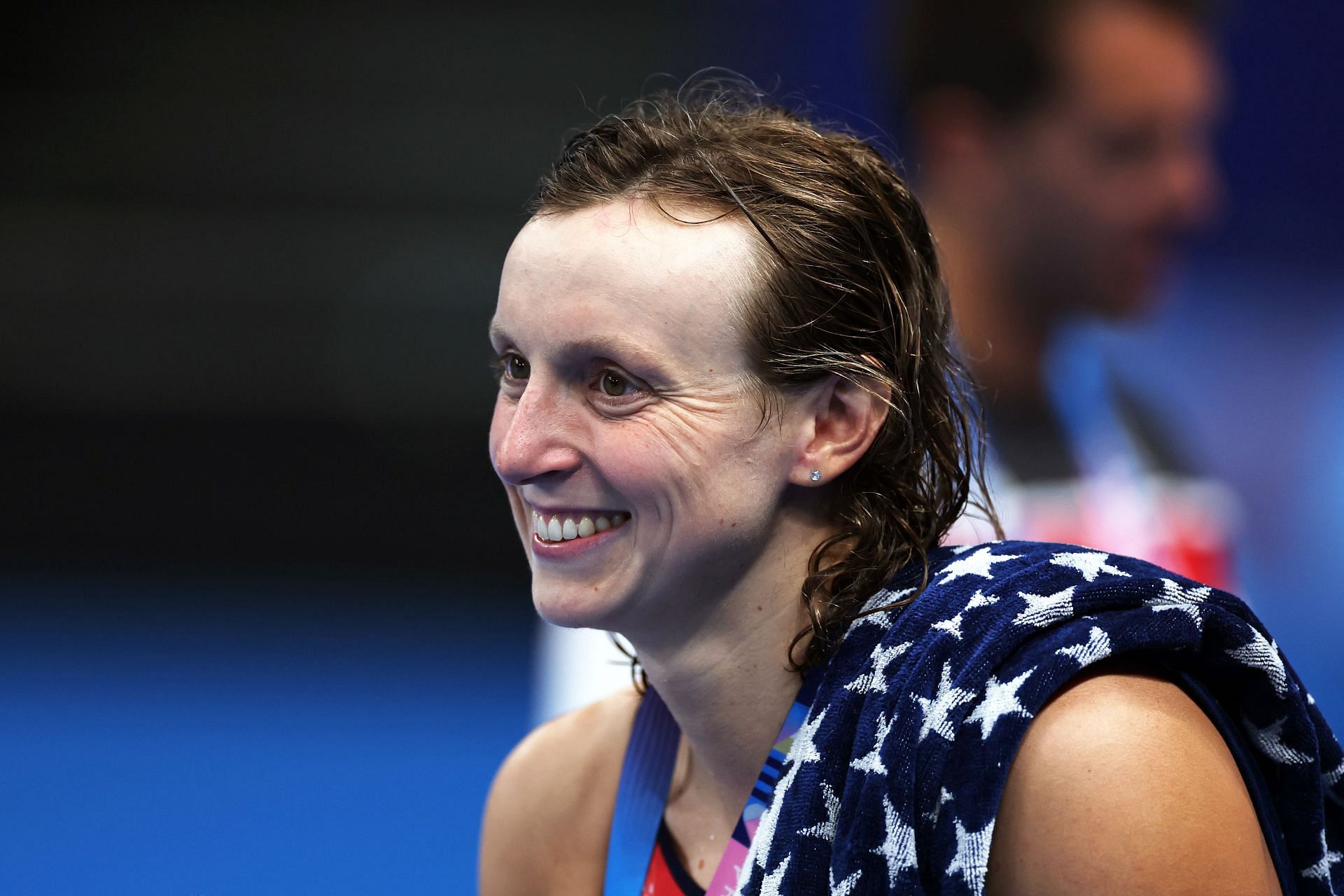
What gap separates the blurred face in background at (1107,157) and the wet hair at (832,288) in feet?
10.5

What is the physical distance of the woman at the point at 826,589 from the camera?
3.72 feet

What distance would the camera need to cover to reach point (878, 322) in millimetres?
1419

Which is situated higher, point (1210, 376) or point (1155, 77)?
point (1155, 77)

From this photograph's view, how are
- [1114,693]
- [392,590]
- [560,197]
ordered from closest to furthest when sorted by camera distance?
1. [1114,693]
2. [560,197]
3. [392,590]

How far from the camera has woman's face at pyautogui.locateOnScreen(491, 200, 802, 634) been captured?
1323 millimetres

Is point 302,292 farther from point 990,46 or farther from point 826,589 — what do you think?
point 826,589

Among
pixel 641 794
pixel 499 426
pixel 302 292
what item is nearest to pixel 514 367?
pixel 499 426

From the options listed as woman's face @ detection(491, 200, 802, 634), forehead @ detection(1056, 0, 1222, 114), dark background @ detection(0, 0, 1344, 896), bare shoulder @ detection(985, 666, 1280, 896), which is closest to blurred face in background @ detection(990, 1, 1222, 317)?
forehead @ detection(1056, 0, 1222, 114)

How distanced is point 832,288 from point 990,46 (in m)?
3.56

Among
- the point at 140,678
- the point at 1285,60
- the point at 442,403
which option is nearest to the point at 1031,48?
the point at 1285,60

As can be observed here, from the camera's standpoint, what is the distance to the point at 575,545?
1.38 m

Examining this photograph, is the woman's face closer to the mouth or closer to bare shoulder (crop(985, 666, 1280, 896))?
the mouth

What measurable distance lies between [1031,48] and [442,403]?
2718 millimetres

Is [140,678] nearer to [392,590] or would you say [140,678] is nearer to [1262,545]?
[392,590]
